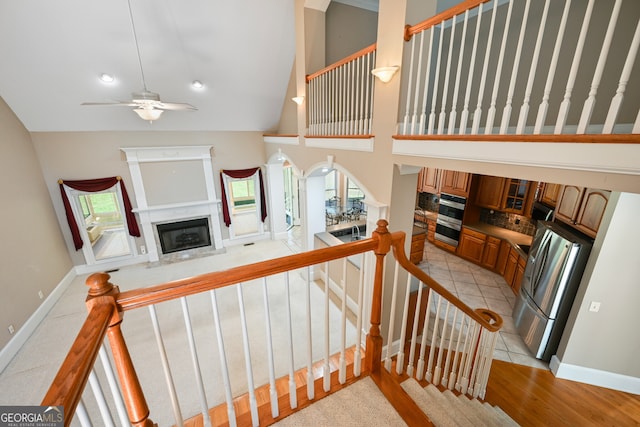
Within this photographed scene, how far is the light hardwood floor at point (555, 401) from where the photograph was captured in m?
2.66

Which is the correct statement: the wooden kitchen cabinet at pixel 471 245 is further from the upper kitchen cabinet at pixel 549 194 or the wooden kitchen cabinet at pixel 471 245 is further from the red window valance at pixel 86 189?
the red window valance at pixel 86 189

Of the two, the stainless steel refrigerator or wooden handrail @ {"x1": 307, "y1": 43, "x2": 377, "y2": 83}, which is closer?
wooden handrail @ {"x1": 307, "y1": 43, "x2": 377, "y2": 83}

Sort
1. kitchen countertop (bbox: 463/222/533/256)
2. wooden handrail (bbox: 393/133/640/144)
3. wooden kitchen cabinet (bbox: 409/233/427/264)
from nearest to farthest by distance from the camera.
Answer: wooden handrail (bbox: 393/133/640/144) → kitchen countertop (bbox: 463/222/533/256) → wooden kitchen cabinet (bbox: 409/233/427/264)

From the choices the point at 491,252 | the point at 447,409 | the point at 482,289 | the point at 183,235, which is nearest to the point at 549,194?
the point at 491,252

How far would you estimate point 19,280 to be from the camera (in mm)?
3838

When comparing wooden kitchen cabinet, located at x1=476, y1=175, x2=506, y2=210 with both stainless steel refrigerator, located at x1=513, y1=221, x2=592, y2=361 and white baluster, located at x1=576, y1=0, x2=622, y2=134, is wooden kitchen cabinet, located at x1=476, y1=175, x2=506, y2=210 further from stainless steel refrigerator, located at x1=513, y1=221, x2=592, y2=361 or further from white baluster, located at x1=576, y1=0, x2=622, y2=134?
white baluster, located at x1=576, y1=0, x2=622, y2=134

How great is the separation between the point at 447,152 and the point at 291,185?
21.5 feet

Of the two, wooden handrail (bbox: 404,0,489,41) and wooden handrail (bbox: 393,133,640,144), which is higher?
wooden handrail (bbox: 404,0,489,41)

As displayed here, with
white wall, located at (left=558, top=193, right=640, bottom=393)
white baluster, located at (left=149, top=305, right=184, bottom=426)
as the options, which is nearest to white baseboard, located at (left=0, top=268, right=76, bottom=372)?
white baluster, located at (left=149, top=305, right=184, bottom=426)

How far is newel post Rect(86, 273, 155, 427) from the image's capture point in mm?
938

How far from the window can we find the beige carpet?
6.01m

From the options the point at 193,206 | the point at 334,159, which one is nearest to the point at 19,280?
the point at 193,206

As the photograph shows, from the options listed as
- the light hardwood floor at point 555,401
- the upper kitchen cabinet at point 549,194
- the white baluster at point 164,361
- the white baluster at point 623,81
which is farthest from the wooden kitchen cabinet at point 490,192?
the white baluster at point 164,361

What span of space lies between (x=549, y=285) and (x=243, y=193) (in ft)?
21.3
